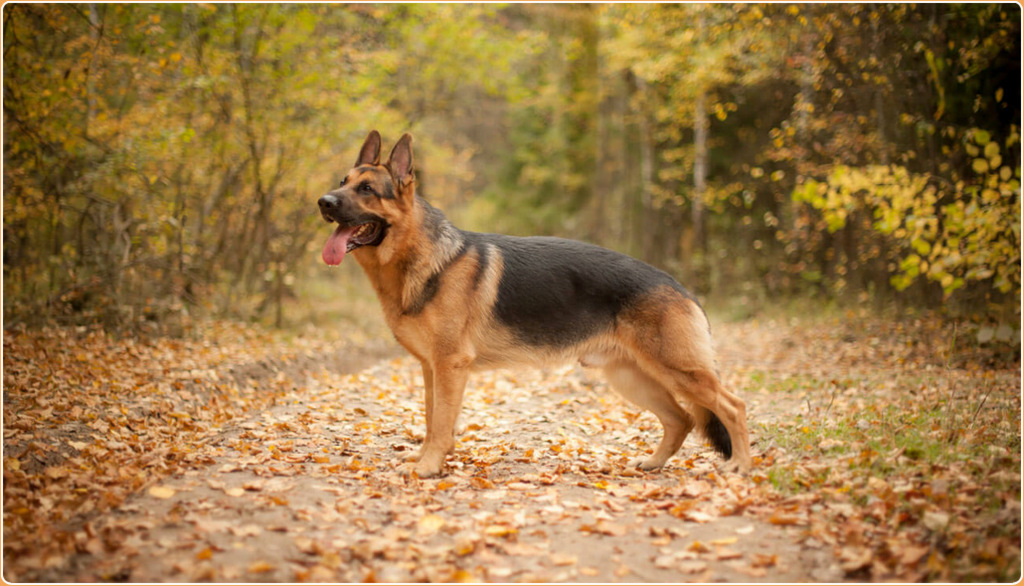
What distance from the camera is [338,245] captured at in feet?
18.4

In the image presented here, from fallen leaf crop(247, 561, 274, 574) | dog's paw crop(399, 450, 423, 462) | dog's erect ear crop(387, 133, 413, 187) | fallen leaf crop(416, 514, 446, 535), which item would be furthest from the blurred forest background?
fallen leaf crop(247, 561, 274, 574)

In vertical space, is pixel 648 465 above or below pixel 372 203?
below

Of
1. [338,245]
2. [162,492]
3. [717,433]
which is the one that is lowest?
[162,492]

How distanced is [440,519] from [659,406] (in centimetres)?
252

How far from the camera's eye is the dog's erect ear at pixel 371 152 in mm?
6020

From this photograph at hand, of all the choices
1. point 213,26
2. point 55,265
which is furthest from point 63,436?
point 213,26

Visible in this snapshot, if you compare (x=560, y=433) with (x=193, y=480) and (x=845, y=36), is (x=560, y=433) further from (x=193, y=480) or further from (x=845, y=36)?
(x=845, y=36)

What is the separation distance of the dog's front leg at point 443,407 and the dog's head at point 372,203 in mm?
1169

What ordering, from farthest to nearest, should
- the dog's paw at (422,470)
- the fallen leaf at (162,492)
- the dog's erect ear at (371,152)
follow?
1. the dog's erect ear at (371,152)
2. the dog's paw at (422,470)
3. the fallen leaf at (162,492)

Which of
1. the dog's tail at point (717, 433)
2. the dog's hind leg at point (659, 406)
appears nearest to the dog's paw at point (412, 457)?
the dog's hind leg at point (659, 406)

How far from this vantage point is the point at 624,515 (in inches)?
192

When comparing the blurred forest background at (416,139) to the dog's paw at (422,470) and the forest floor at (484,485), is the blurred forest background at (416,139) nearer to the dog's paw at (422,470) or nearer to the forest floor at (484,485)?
the forest floor at (484,485)

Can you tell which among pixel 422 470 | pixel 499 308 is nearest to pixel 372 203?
pixel 499 308

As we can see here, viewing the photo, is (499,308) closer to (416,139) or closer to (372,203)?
(372,203)
